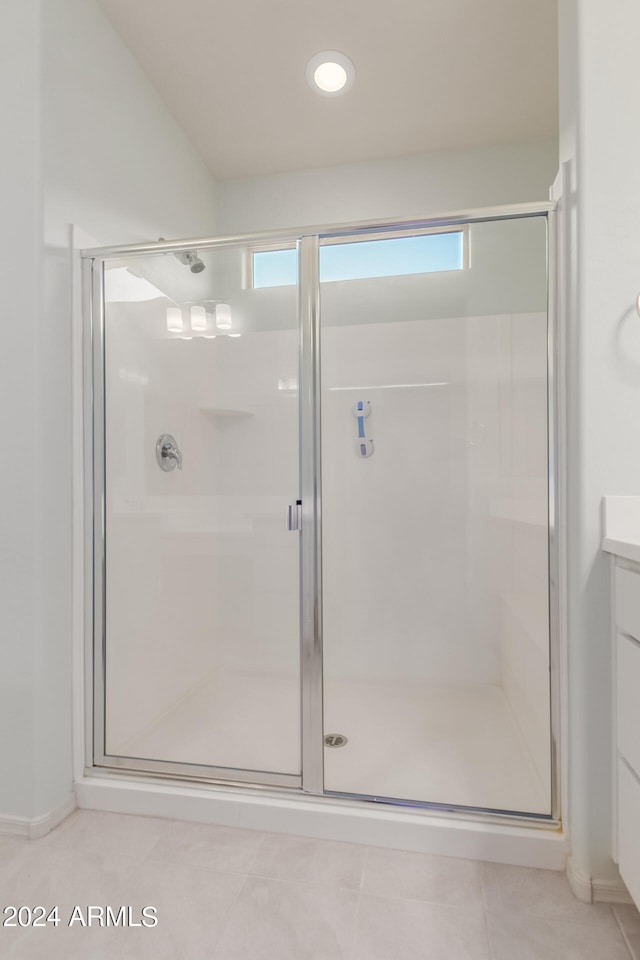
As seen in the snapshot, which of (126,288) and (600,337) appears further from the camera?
(126,288)

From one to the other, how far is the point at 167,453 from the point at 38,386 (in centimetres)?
53

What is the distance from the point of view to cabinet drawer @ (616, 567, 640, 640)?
3.82 feet

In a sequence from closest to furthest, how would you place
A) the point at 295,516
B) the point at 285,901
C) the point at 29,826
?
the point at 285,901
the point at 29,826
the point at 295,516

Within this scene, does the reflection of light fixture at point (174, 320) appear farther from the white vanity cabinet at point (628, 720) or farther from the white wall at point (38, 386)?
the white vanity cabinet at point (628, 720)

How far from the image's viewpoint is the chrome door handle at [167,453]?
6.62 feet

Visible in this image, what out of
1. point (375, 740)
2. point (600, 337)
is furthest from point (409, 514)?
point (600, 337)

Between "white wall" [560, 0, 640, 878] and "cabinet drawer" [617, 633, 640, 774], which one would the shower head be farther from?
"cabinet drawer" [617, 633, 640, 774]

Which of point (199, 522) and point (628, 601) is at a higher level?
point (199, 522)

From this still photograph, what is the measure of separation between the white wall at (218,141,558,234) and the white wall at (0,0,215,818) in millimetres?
1246

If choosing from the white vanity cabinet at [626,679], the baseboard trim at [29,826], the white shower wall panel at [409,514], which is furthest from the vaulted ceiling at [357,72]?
the baseboard trim at [29,826]

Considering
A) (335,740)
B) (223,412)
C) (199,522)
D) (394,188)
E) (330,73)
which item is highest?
(330,73)

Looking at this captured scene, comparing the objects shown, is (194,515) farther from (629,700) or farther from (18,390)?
(629,700)

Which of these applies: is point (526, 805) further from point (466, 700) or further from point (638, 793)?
point (466, 700)

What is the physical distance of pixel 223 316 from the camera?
6.45 ft
